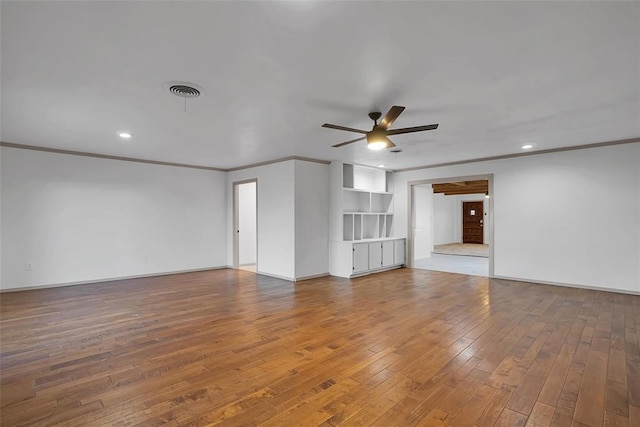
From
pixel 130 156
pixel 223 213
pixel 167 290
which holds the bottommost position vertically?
pixel 167 290

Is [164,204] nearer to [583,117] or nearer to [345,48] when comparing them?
[345,48]

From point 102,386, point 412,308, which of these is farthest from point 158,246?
point 412,308

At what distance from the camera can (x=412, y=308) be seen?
14.3 ft

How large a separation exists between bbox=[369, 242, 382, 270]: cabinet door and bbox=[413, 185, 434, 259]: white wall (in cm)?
273

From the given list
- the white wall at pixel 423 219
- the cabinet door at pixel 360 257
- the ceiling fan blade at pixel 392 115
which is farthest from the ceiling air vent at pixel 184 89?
the white wall at pixel 423 219

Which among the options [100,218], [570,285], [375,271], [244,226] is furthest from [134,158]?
[570,285]

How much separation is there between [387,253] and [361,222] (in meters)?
1.00

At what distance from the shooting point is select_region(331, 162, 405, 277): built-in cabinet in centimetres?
668

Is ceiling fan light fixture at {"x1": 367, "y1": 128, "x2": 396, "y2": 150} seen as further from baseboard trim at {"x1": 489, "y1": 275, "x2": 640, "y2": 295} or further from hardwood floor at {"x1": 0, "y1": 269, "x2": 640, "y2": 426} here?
baseboard trim at {"x1": 489, "y1": 275, "x2": 640, "y2": 295}

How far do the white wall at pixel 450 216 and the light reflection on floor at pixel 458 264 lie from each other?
388 centimetres

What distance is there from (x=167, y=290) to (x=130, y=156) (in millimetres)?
2907

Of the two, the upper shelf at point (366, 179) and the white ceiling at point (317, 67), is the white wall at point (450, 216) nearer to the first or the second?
the upper shelf at point (366, 179)

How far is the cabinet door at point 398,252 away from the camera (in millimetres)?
7671

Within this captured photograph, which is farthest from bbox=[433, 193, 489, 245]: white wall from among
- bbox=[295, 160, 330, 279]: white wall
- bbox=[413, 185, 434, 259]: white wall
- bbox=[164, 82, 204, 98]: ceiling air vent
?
bbox=[164, 82, 204, 98]: ceiling air vent
